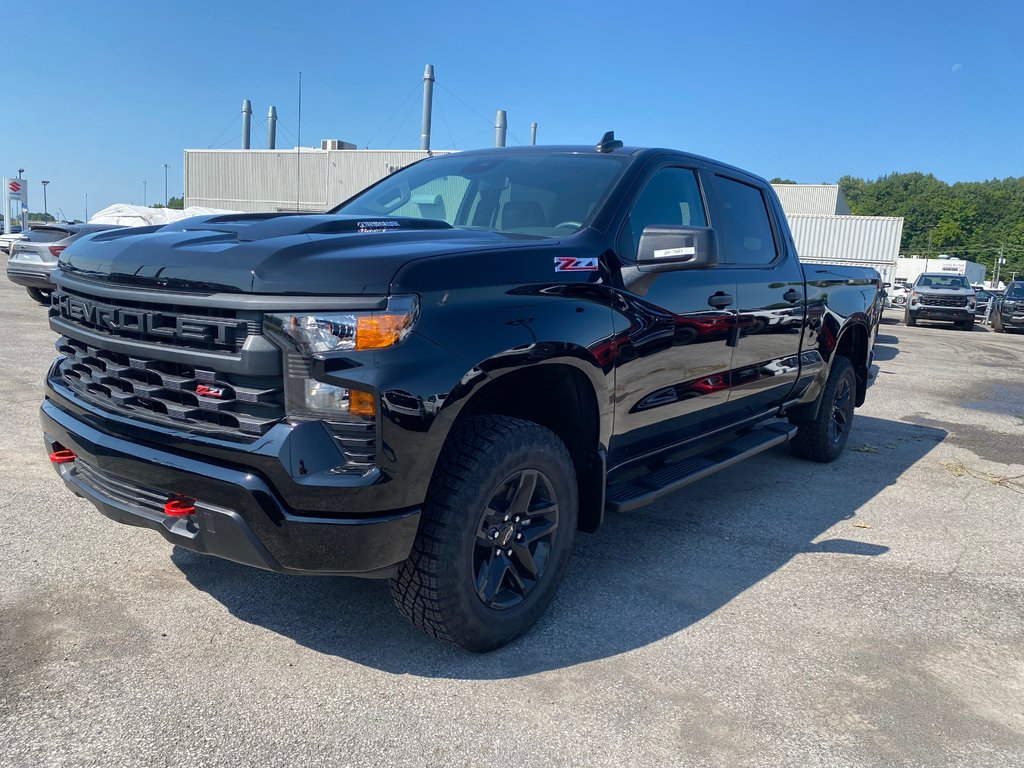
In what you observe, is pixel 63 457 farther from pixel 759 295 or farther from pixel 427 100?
pixel 427 100

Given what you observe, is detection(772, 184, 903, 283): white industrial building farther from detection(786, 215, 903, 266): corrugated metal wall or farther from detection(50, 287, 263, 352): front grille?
detection(50, 287, 263, 352): front grille

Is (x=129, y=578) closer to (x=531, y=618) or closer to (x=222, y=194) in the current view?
(x=531, y=618)

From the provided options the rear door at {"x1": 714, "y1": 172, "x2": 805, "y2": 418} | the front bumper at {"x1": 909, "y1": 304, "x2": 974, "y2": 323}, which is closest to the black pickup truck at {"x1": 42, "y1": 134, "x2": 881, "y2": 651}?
the rear door at {"x1": 714, "y1": 172, "x2": 805, "y2": 418}

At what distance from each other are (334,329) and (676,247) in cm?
147

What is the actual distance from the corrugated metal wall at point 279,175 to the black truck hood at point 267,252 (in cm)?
2745

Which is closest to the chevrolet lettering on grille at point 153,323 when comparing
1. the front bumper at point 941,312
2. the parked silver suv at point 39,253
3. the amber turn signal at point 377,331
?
the amber turn signal at point 377,331

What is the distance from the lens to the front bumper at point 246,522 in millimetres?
2359

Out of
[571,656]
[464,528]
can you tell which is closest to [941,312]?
[571,656]

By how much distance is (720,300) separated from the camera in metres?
3.93

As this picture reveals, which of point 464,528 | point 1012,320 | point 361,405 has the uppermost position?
point 361,405

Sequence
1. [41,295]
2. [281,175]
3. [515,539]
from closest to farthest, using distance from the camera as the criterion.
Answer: [515,539], [41,295], [281,175]

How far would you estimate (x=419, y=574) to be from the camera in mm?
2607

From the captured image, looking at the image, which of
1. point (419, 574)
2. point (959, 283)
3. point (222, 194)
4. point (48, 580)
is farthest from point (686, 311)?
point (222, 194)

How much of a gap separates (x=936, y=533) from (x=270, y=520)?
12.6 feet
